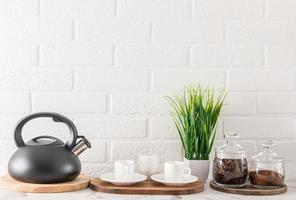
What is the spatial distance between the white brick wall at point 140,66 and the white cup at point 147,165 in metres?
0.16

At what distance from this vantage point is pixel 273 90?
2068 millimetres

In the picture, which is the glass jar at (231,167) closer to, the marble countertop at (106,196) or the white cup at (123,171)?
the marble countertop at (106,196)

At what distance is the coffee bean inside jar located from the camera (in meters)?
1.80

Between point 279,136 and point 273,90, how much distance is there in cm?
17

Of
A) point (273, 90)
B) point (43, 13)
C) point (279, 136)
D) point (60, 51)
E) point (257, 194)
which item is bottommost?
point (257, 194)

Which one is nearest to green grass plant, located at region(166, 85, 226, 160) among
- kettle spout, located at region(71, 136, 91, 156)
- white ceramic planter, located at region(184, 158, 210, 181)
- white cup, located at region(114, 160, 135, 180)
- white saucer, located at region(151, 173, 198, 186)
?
white ceramic planter, located at region(184, 158, 210, 181)

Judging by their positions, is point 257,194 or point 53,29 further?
point 53,29

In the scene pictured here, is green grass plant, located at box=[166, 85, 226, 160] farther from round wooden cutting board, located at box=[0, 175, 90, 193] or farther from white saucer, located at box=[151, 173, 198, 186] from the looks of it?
round wooden cutting board, located at box=[0, 175, 90, 193]

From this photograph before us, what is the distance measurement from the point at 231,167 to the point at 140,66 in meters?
0.51

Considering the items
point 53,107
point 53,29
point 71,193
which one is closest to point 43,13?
point 53,29

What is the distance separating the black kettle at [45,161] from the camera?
1.75m

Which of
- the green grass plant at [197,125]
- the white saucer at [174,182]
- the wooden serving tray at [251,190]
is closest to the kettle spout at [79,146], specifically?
the white saucer at [174,182]

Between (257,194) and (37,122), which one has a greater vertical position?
(37,122)

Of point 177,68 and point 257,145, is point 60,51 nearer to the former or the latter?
point 177,68
